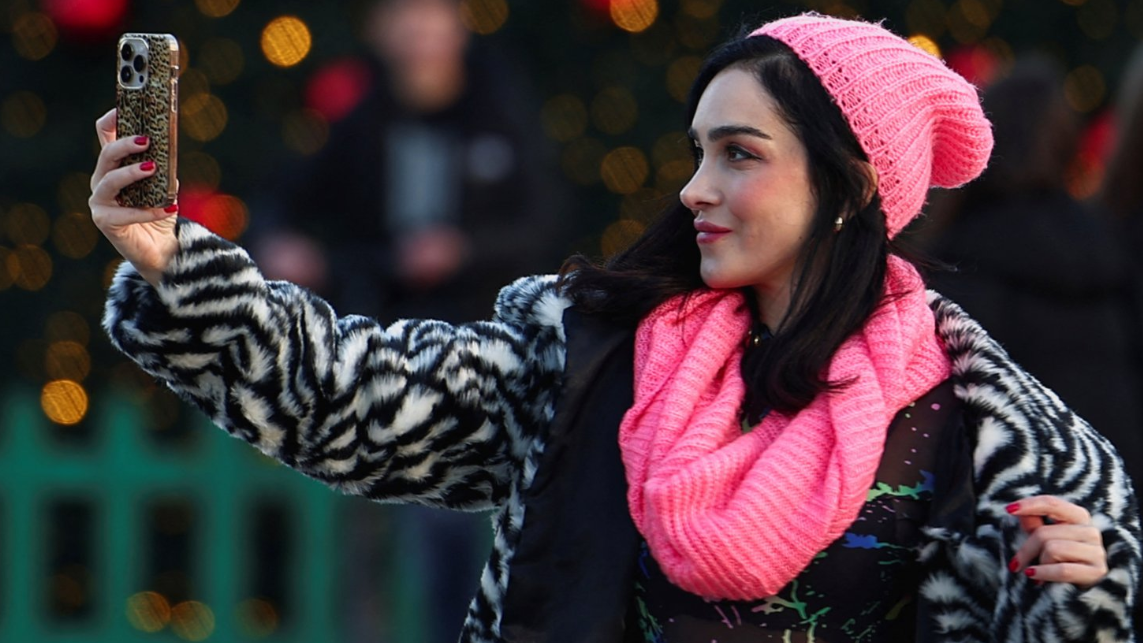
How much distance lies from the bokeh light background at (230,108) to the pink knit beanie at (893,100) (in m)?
3.19

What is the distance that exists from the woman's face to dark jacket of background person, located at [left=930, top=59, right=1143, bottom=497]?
5.56 ft

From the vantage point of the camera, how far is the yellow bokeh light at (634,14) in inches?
241

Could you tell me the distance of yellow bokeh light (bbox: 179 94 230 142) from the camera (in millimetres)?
6191

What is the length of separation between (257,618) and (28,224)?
5.02 ft

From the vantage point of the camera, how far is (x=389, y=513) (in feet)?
19.1

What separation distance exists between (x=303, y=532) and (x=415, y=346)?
337cm

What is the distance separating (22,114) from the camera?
618 cm

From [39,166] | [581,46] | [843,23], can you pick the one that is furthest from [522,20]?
[843,23]

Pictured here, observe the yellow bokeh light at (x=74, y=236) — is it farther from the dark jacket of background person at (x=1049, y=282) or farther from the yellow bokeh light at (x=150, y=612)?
the dark jacket of background person at (x=1049, y=282)

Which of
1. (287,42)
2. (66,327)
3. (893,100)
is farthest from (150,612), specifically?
(893,100)

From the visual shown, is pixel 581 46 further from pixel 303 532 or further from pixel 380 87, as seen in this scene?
pixel 303 532

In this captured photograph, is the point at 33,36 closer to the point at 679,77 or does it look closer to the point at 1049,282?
the point at 679,77

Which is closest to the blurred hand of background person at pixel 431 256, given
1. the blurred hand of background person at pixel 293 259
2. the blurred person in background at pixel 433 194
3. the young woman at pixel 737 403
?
the blurred person in background at pixel 433 194

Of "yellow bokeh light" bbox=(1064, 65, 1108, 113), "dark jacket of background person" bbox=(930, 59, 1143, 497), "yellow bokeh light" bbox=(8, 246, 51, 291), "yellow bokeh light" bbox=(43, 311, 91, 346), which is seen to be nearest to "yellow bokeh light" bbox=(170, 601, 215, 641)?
"yellow bokeh light" bbox=(43, 311, 91, 346)
